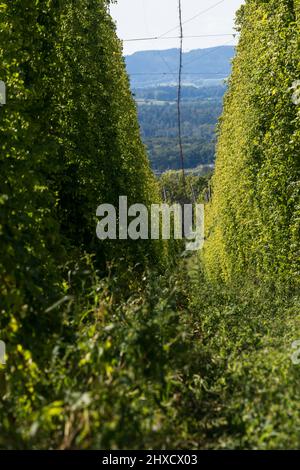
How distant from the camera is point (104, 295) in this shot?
6059 millimetres

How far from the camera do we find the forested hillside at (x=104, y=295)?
12.0 feet

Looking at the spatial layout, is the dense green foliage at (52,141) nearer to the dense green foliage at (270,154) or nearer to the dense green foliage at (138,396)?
the dense green foliage at (138,396)

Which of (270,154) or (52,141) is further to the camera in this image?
(270,154)

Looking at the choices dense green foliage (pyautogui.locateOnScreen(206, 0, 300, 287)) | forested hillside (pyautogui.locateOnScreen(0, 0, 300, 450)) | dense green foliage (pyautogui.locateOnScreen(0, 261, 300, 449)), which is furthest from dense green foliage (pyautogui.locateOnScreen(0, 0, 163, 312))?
dense green foliage (pyautogui.locateOnScreen(206, 0, 300, 287))

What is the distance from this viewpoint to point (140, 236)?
20203 millimetres

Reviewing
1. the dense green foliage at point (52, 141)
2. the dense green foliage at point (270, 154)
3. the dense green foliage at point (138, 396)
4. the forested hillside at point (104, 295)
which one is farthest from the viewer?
the dense green foliage at point (270, 154)

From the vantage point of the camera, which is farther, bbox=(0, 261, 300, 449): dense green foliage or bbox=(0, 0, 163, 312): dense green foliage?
bbox=(0, 0, 163, 312): dense green foliage

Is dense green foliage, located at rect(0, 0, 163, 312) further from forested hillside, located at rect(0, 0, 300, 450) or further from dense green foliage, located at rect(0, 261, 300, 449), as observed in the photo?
dense green foliage, located at rect(0, 261, 300, 449)

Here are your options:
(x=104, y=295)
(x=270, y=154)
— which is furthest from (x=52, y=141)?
(x=270, y=154)

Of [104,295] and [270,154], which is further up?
[270,154]

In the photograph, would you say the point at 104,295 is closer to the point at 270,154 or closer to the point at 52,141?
the point at 52,141

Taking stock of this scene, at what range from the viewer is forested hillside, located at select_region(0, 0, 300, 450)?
3664 mm

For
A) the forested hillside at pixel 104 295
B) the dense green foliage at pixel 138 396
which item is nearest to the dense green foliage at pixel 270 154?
the forested hillside at pixel 104 295

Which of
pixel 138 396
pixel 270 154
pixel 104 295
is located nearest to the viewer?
pixel 138 396
